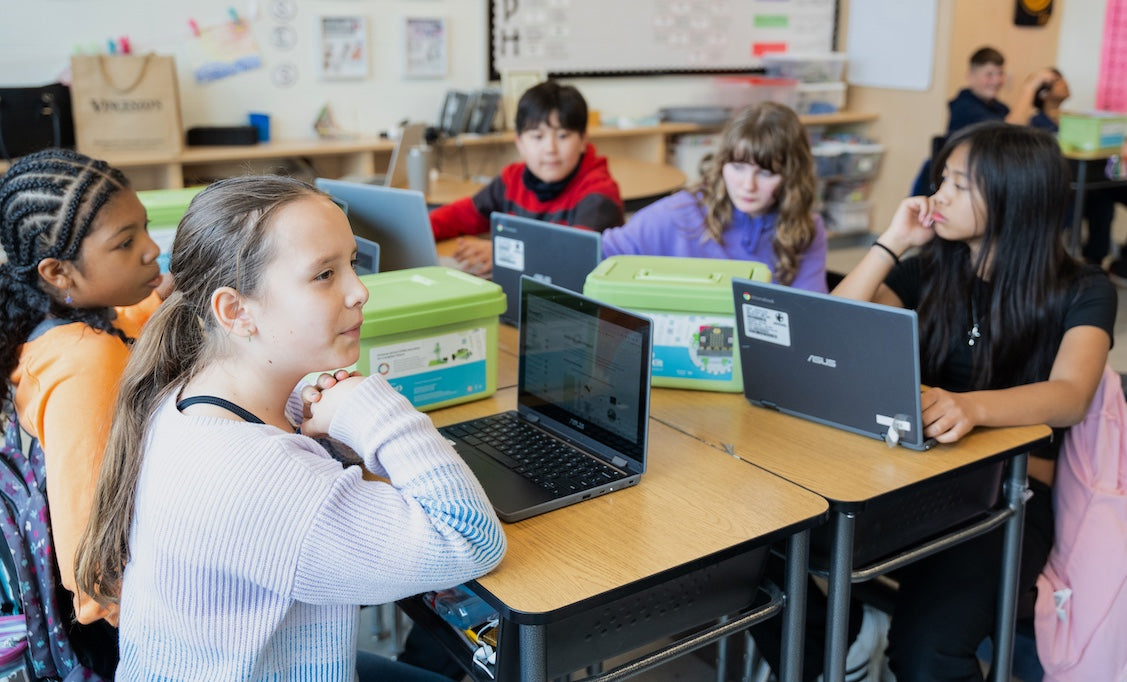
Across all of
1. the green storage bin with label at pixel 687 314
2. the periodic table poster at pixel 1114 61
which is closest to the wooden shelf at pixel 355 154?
the periodic table poster at pixel 1114 61

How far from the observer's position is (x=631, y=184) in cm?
411

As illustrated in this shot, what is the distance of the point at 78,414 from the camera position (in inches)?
53.0

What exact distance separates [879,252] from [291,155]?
3.03 meters

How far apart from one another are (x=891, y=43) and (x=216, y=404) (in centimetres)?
568

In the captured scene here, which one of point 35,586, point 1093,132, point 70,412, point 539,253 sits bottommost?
point 35,586

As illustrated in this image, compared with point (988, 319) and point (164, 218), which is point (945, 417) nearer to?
point (988, 319)

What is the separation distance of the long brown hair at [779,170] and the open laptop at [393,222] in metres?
0.72

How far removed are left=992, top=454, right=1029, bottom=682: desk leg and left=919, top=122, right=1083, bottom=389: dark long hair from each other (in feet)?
1.03

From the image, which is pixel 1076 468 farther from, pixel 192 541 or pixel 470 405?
pixel 192 541

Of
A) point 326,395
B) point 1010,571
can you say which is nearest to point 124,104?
point 326,395

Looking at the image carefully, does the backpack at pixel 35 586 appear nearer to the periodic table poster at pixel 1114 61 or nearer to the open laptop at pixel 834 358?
the open laptop at pixel 834 358

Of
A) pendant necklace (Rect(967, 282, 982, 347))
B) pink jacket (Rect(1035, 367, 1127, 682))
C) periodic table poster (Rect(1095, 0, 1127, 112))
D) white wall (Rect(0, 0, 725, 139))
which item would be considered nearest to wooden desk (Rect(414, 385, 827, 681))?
pink jacket (Rect(1035, 367, 1127, 682))

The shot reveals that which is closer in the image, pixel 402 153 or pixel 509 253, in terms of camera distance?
pixel 509 253

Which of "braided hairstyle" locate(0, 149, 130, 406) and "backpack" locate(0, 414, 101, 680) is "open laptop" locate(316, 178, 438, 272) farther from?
"backpack" locate(0, 414, 101, 680)
